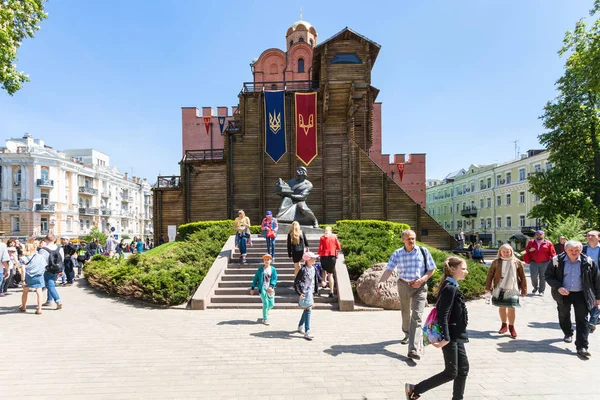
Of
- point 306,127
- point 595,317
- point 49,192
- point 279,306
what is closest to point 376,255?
point 279,306

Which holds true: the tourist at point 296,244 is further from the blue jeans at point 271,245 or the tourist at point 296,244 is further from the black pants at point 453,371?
the black pants at point 453,371

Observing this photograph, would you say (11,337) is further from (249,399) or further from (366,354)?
(366,354)

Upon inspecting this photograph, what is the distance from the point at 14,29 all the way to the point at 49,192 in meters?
43.4

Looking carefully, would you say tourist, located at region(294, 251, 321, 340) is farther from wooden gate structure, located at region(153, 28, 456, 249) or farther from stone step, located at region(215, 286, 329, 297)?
wooden gate structure, located at region(153, 28, 456, 249)

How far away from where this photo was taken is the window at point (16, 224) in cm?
4600

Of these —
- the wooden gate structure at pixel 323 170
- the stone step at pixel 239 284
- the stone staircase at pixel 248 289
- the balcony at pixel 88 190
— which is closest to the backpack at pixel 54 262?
the stone staircase at pixel 248 289

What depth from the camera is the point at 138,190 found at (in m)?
71.5

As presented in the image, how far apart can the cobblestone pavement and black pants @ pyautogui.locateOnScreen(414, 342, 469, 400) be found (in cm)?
59

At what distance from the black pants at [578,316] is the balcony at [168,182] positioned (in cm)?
2319

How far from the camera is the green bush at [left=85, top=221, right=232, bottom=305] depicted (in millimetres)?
9273

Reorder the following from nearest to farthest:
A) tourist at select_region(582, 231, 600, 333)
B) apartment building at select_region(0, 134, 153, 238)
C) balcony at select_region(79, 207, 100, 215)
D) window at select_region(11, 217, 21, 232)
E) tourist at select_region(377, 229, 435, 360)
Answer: tourist at select_region(377, 229, 435, 360) < tourist at select_region(582, 231, 600, 333) < apartment building at select_region(0, 134, 153, 238) < window at select_region(11, 217, 21, 232) < balcony at select_region(79, 207, 100, 215)

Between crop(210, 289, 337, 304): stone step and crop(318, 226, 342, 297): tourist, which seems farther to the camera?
crop(210, 289, 337, 304): stone step

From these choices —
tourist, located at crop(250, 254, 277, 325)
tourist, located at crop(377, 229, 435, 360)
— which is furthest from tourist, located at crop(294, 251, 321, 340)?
tourist, located at crop(377, 229, 435, 360)

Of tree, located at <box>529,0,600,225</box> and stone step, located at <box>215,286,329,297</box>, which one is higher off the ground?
tree, located at <box>529,0,600,225</box>
